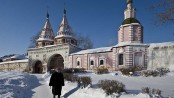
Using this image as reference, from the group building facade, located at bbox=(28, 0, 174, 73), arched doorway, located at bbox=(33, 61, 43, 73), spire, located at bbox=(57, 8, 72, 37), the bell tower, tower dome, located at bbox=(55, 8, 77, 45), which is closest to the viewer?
building facade, located at bbox=(28, 0, 174, 73)

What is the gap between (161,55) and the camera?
1131 inches

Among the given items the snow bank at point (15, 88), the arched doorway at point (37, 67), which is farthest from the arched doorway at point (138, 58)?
the arched doorway at point (37, 67)

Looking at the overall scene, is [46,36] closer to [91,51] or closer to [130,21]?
[91,51]

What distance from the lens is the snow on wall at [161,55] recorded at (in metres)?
27.9

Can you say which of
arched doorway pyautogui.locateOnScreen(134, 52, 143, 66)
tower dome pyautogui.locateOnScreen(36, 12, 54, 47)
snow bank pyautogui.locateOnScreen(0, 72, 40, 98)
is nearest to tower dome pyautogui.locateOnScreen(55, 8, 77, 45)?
tower dome pyautogui.locateOnScreen(36, 12, 54, 47)

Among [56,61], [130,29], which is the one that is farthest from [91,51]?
[130,29]

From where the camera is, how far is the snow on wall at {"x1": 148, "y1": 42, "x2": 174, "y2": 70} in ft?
91.6

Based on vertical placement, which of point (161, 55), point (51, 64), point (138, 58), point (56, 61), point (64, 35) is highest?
point (64, 35)

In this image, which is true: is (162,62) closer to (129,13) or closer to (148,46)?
(148,46)

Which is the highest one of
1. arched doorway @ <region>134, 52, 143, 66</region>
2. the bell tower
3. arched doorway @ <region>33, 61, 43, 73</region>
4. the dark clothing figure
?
the bell tower

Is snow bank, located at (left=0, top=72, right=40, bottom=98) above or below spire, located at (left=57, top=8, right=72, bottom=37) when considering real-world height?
below

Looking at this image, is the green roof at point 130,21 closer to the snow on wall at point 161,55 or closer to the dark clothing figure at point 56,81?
the snow on wall at point 161,55

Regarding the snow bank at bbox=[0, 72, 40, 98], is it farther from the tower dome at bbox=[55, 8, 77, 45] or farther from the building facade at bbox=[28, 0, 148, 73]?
the tower dome at bbox=[55, 8, 77, 45]

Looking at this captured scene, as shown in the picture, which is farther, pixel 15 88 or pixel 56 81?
pixel 15 88
